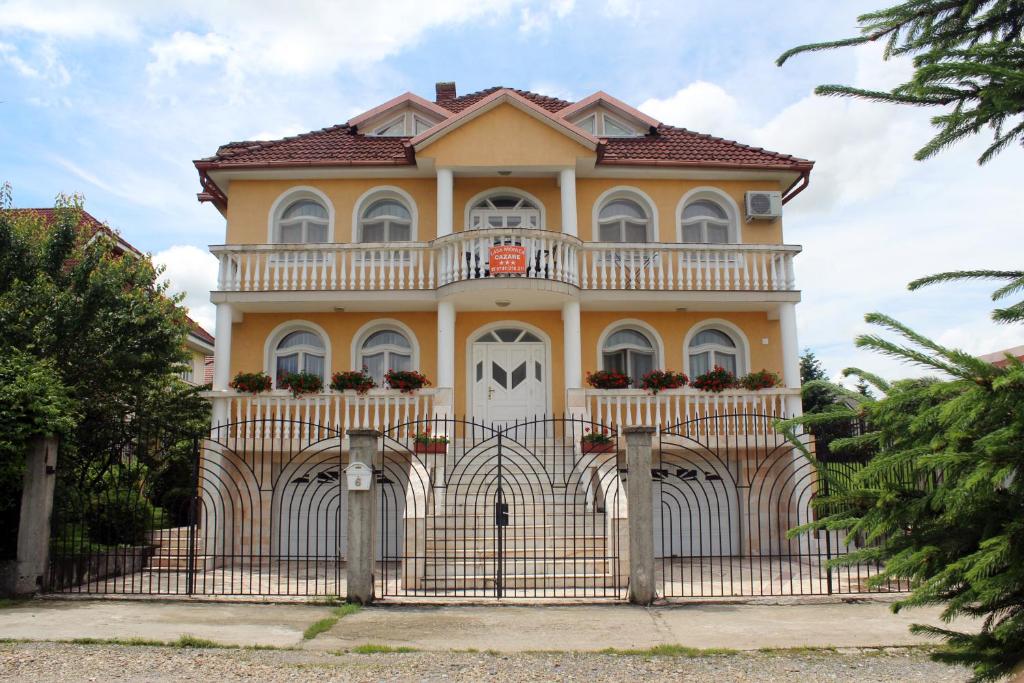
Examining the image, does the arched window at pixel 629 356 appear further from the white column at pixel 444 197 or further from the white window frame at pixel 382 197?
the white window frame at pixel 382 197

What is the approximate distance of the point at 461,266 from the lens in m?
16.1

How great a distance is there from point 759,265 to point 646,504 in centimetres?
853

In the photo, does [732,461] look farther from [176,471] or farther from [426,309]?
[176,471]

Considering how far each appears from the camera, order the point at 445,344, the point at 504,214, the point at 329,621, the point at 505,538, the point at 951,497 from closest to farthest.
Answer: the point at 951,497 → the point at 329,621 → the point at 505,538 → the point at 445,344 → the point at 504,214

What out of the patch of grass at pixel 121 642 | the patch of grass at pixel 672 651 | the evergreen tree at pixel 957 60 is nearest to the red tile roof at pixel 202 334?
the patch of grass at pixel 121 642

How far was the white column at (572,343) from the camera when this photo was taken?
16.0 m

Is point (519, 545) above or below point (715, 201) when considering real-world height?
below

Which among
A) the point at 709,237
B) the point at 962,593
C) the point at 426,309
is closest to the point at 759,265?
the point at 709,237

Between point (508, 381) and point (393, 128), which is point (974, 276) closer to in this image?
point (508, 381)

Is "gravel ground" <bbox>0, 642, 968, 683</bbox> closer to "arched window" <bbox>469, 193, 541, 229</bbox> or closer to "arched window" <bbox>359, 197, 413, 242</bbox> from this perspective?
"arched window" <bbox>359, 197, 413, 242</bbox>

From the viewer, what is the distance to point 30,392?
32.9ft

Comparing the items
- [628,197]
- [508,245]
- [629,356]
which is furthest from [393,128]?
[629,356]

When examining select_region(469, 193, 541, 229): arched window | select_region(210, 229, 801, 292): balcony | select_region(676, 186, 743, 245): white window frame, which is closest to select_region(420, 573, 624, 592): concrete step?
select_region(210, 229, 801, 292): balcony

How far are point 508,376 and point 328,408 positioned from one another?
417 centimetres
